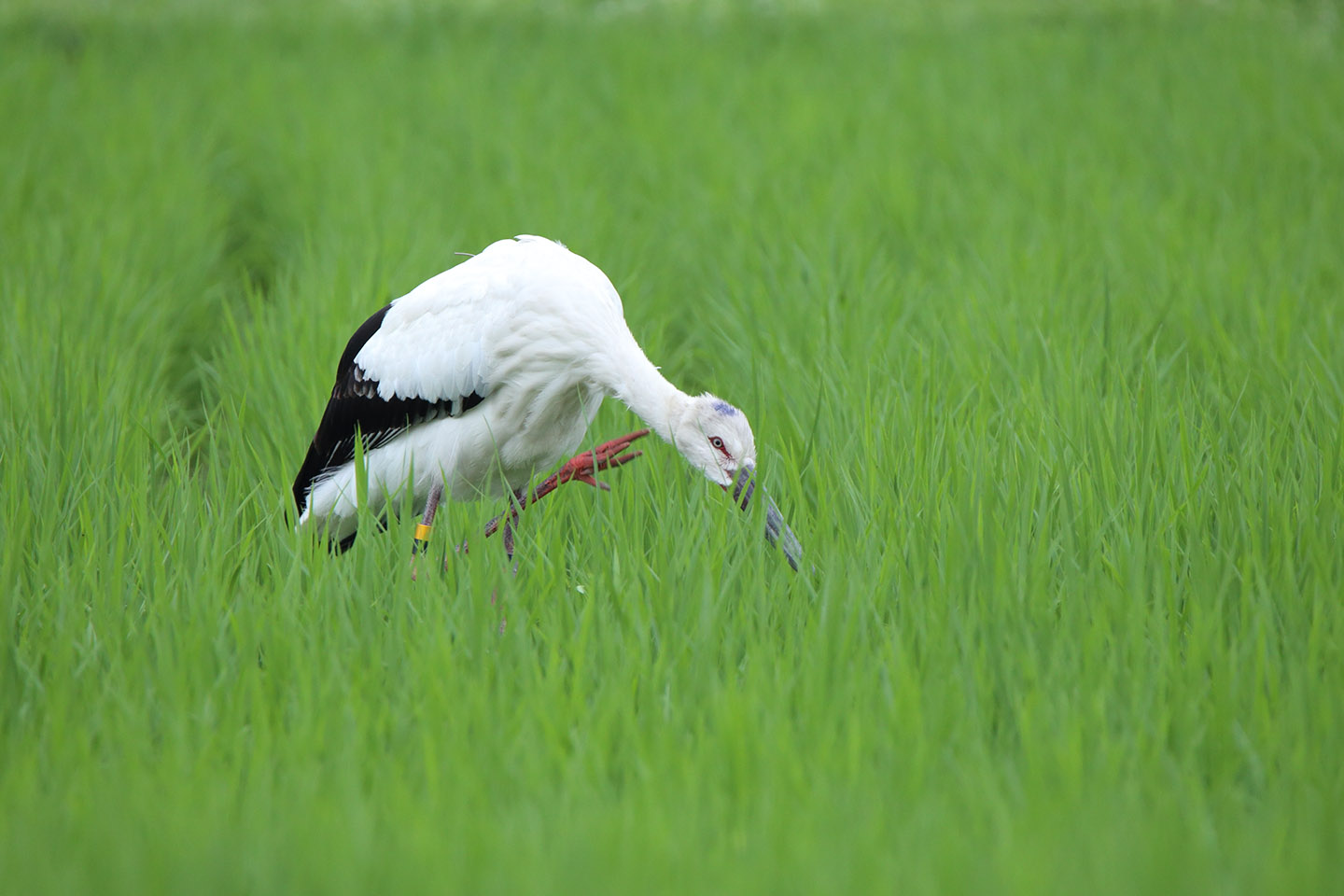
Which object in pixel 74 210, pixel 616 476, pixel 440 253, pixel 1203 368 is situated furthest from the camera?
pixel 74 210

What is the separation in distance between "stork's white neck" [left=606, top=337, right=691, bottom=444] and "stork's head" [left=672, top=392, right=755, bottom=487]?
0.02 m

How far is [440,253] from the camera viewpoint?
4.70m

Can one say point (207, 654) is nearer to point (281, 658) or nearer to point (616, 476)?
point (281, 658)

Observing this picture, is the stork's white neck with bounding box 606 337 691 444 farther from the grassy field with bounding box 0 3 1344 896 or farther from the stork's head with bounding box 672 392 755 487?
the grassy field with bounding box 0 3 1344 896

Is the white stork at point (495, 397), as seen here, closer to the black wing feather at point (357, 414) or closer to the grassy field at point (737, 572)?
the black wing feather at point (357, 414)

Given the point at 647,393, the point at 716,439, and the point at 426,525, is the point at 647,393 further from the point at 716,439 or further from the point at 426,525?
the point at 426,525

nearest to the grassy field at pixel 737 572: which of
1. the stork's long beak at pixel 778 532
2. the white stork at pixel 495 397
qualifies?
the stork's long beak at pixel 778 532

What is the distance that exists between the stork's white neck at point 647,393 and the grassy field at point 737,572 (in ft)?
0.68

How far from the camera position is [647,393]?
2.66 meters

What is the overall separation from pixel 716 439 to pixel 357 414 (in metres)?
1.03

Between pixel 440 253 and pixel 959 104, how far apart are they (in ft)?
14.5

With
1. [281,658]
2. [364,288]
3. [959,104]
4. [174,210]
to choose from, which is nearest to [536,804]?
[281,658]

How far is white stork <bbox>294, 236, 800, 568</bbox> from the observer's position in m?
2.67

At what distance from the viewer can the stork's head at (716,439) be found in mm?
2545
